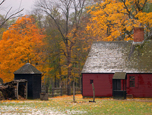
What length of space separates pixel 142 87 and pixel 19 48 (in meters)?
18.1

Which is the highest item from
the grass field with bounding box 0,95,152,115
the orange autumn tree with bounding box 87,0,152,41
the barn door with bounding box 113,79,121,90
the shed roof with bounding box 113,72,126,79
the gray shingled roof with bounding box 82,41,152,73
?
the orange autumn tree with bounding box 87,0,152,41

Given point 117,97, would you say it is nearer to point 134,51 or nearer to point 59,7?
point 134,51

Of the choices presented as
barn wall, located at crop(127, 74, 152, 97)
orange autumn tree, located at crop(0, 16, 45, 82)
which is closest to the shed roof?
barn wall, located at crop(127, 74, 152, 97)

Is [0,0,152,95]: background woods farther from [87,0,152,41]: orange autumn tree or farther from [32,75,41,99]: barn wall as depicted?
[32,75,41,99]: barn wall

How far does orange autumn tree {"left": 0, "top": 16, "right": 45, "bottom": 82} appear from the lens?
34406mm

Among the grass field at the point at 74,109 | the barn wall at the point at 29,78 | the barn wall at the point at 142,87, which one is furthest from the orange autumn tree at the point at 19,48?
the grass field at the point at 74,109

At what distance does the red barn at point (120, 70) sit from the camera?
27.6 metres

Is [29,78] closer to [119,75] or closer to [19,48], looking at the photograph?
[19,48]

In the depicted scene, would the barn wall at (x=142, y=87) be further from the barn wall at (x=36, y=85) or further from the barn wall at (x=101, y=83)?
the barn wall at (x=36, y=85)

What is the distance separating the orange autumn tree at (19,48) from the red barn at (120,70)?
1135 centimetres

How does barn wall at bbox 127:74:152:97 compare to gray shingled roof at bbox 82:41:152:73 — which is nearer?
barn wall at bbox 127:74:152:97

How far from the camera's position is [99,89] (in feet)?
93.4

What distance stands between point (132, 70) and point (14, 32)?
1979cm

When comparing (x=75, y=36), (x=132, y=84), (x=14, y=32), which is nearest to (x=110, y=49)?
(x=132, y=84)
